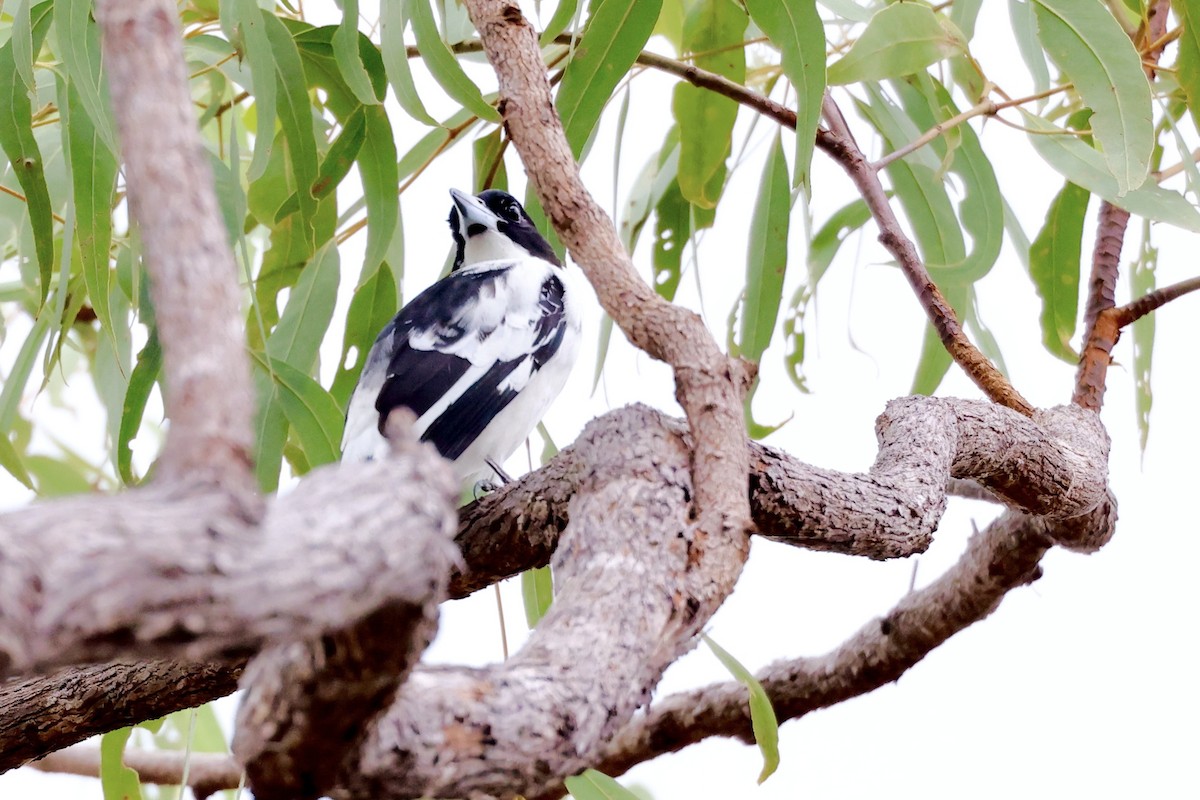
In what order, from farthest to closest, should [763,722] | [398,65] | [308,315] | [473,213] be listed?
[473,213] < [308,315] < [398,65] < [763,722]

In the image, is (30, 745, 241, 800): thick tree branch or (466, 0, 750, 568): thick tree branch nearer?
(466, 0, 750, 568): thick tree branch

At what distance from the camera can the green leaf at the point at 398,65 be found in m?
1.40

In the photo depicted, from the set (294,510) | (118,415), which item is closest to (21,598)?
(294,510)

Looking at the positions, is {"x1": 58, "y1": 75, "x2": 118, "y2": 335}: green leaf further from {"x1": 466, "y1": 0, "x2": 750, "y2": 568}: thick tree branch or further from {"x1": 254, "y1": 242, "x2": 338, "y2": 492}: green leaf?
{"x1": 466, "y1": 0, "x2": 750, "y2": 568}: thick tree branch

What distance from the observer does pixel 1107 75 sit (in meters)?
1.38

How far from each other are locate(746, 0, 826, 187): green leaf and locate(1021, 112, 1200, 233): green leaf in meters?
0.38

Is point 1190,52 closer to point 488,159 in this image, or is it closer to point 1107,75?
point 1107,75

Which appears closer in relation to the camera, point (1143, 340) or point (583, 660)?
point (583, 660)

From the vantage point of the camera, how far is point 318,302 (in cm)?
177

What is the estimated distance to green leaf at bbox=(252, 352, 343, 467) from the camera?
1.55 m

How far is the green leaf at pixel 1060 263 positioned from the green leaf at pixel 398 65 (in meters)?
0.95

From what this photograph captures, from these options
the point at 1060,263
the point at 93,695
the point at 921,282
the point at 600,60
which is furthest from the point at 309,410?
the point at 1060,263

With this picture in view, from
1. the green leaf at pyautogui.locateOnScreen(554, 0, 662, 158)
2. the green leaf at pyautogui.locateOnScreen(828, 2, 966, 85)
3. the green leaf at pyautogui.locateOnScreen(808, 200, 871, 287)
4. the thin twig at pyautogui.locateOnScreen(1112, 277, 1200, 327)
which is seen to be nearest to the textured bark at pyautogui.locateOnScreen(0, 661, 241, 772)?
the green leaf at pyautogui.locateOnScreen(554, 0, 662, 158)

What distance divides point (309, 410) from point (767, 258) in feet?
2.19
